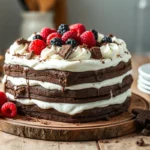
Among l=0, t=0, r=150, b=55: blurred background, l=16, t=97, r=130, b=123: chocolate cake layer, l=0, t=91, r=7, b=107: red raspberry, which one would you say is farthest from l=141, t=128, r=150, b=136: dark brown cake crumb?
l=0, t=0, r=150, b=55: blurred background

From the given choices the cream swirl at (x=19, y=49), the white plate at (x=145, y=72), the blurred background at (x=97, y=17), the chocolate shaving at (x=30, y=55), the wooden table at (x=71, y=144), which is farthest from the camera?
the blurred background at (x=97, y=17)

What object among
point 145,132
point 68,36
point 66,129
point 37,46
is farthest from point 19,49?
point 145,132

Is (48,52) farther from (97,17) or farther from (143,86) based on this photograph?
(97,17)

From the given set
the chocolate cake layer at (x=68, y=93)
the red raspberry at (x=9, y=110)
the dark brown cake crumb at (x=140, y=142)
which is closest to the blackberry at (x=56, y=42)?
the chocolate cake layer at (x=68, y=93)

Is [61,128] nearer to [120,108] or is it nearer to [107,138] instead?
[107,138]

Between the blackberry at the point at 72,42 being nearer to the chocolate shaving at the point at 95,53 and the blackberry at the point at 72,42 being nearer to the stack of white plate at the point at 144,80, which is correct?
the chocolate shaving at the point at 95,53

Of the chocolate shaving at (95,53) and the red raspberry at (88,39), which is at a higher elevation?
the red raspberry at (88,39)

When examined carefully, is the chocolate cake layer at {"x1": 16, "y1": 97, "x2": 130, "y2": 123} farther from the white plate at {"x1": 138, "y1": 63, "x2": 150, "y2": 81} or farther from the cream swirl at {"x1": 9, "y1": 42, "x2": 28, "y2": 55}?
the white plate at {"x1": 138, "y1": 63, "x2": 150, "y2": 81}

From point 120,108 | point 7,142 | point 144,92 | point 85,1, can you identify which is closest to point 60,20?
point 85,1
